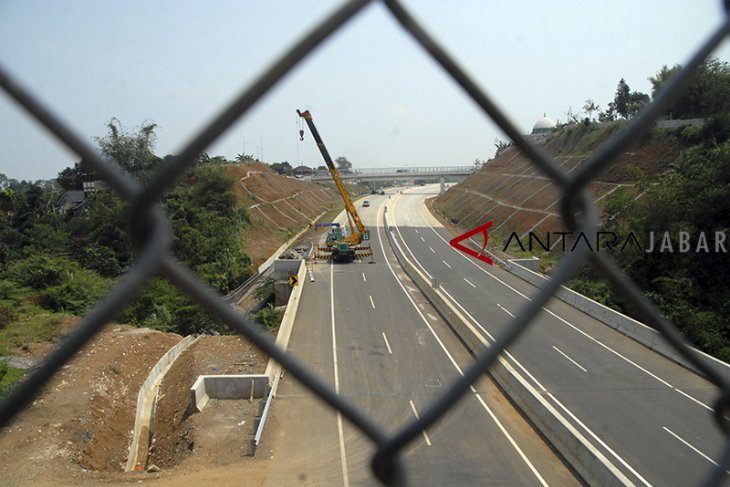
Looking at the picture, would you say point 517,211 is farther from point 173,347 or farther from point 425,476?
point 425,476

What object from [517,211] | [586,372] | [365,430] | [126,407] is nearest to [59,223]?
[126,407]

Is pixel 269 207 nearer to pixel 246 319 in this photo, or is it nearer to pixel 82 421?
pixel 82 421

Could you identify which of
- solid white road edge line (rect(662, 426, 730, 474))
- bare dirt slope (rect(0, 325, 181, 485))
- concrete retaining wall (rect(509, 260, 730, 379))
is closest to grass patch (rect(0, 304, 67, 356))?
bare dirt slope (rect(0, 325, 181, 485))

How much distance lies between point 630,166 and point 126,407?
1747 centimetres

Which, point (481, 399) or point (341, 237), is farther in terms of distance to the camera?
point (341, 237)

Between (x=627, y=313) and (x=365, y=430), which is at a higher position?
(x=365, y=430)

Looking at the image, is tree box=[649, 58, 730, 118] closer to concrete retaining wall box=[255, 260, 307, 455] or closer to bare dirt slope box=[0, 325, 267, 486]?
concrete retaining wall box=[255, 260, 307, 455]

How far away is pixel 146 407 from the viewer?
904 centimetres

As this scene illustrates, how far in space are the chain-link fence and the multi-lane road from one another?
3417 mm

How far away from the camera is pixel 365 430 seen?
2.43ft

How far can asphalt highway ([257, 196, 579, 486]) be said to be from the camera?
6168mm

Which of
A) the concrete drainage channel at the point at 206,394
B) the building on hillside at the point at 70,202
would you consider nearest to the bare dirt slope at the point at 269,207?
the building on hillside at the point at 70,202

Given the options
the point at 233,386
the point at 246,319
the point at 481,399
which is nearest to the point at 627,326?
the point at 481,399

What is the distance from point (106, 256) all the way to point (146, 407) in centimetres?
752
